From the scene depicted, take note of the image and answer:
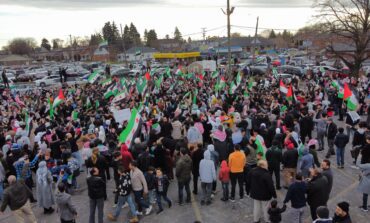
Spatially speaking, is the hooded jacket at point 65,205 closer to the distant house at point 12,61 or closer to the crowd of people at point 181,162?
the crowd of people at point 181,162

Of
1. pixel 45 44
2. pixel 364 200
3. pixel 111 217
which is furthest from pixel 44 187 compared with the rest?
pixel 45 44

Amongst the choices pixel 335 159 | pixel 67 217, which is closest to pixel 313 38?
pixel 335 159

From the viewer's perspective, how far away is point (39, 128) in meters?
12.5

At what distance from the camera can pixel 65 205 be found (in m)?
7.11

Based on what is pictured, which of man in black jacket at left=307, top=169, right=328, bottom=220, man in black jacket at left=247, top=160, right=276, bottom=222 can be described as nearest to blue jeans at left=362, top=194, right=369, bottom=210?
man in black jacket at left=307, top=169, right=328, bottom=220

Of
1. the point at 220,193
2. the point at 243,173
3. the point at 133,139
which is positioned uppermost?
the point at 133,139

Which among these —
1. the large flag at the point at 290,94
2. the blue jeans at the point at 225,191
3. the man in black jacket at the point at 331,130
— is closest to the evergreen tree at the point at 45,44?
the large flag at the point at 290,94

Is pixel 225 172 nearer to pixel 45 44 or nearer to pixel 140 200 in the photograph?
pixel 140 200

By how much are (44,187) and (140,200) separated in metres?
2.48

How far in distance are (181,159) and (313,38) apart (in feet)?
104

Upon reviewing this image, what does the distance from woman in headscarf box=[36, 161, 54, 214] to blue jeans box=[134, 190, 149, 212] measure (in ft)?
7.59

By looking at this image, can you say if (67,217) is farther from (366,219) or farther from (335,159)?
(335,159)

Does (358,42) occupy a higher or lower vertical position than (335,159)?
higher

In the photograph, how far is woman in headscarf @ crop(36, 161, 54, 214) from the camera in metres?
8.46
